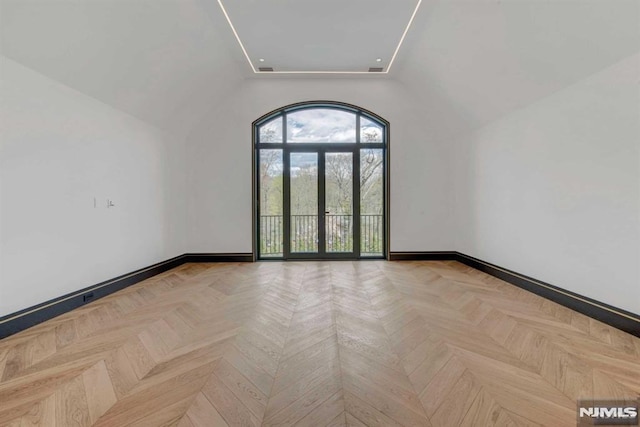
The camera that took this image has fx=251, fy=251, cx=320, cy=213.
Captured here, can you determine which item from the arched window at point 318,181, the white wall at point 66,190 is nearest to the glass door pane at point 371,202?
the arched window at point 318,181

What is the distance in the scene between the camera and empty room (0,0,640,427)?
5.19ft

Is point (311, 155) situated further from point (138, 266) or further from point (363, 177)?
point (138, 266)

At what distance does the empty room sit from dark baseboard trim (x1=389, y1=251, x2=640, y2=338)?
2cm

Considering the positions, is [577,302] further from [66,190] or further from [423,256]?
[66,190]

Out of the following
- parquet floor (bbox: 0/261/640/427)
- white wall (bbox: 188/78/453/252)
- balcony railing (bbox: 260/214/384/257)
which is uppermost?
white wall (bbox: 188/78/453/252)

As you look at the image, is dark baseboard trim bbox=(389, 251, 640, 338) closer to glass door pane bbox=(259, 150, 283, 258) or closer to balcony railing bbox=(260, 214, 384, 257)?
balcony railing bbox=(260, 214, 384, 257)

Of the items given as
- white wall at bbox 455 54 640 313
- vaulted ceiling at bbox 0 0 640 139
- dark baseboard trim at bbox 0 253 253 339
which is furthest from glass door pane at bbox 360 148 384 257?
dark baseboard trim at bbox 0 253 253 339

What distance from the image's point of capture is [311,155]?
5.03 m

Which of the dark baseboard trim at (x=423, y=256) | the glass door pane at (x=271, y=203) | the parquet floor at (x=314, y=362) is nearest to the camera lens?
the parquet floor at (x=314, y=362)

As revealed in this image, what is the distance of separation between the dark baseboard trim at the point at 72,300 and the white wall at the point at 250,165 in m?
0.91

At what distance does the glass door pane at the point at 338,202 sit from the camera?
199 inches

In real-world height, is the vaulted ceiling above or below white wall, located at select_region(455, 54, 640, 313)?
above

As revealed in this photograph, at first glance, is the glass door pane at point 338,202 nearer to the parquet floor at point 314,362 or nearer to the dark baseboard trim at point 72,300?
the parquet floor at point 314,362

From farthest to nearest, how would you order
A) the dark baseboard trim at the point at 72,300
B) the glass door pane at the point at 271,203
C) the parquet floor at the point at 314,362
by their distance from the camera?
the glass door pane at the point at 271,203, the dark baseboard trim at the point at 72,300, the parquet floor at the point at 314,362
